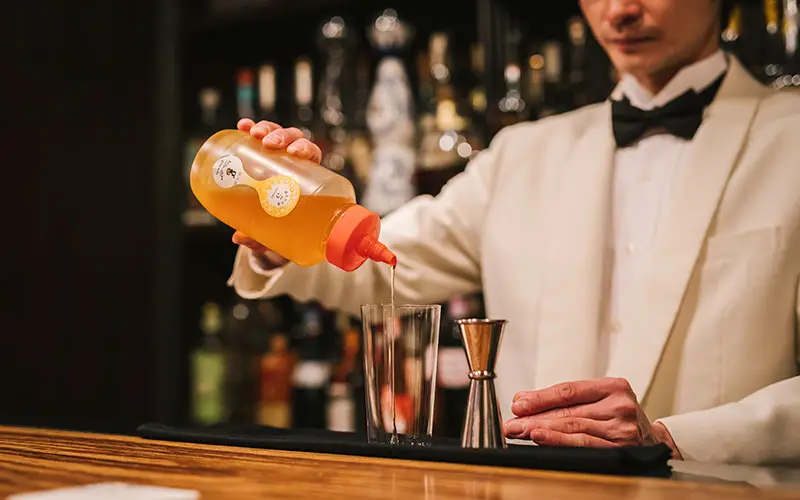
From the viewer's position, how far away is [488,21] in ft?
7.36

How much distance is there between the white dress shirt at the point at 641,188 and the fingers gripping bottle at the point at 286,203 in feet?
2.12

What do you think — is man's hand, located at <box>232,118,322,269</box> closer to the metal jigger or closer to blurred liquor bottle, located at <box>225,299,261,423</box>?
the metal jigger

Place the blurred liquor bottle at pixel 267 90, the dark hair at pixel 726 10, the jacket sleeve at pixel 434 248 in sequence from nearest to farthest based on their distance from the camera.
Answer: the jacket sleeve at pixel 434 248 < the dark hair at pixel 726 10 < the blurred liquor bottle at pixel 267 90

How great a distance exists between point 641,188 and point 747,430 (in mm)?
537

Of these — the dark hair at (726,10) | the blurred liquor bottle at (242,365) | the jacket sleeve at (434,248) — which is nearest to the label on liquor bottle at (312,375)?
the blurred liquor bottle at (242,365)

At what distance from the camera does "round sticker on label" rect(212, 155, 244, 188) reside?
3.94 feet

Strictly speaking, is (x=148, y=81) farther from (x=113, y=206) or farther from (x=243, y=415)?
(x=243, y=415)

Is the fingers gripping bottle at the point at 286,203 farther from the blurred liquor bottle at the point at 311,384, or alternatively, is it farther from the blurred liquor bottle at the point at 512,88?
the blurred liquor bottle at the point at 311,384

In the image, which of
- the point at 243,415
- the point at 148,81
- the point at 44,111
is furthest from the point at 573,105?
the point at 44,111

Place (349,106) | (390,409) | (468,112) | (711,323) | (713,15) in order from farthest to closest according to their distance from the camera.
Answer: (349,106) → (468,112) → (713,15) → (711,323) → (390,409)

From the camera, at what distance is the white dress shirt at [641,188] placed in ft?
5.40

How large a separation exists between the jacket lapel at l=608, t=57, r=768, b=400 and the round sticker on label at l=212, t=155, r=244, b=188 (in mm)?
719

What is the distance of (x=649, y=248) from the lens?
160 centimetres

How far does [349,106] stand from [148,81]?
82 cm
